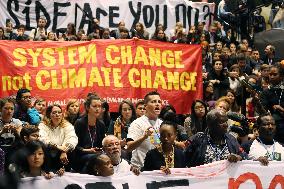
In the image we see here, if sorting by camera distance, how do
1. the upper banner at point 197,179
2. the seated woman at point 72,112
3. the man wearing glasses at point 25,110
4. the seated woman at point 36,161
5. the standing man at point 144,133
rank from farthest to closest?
1. the seated woman at point 72,112
2. the man wearing glasses at point 25,110
3. the standing man at point 144,133
4. the upper banner at point 197,179
5. the seated woman at point 36,161

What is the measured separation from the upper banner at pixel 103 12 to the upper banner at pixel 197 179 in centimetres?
833

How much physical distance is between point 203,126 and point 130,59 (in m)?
2.43

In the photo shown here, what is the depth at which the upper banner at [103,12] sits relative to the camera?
1570cm

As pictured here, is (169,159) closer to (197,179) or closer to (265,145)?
(197,179)

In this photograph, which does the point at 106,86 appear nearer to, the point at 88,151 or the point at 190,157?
the point at 88,151

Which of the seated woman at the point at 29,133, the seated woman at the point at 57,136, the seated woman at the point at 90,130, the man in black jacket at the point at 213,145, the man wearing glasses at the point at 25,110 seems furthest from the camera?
the man wearing glasses at the point at 25,110

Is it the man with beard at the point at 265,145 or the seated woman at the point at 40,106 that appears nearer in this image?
the man with beard at the point at 265,145

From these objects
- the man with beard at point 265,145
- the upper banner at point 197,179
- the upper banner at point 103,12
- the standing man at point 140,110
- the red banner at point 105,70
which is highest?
the upper banner at point 103,12

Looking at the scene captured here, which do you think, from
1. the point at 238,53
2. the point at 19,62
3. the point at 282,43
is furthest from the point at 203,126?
the point at 282,43

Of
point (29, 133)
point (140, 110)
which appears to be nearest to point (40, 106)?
point (140, 110)

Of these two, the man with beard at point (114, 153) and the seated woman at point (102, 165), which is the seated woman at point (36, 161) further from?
the man with beard at point (114, 153)

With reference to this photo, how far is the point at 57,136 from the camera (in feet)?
29.2

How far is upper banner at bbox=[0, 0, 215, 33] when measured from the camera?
15.7 m

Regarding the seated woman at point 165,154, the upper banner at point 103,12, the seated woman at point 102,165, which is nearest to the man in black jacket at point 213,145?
the seated woman at point 165,154
